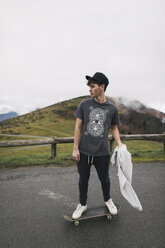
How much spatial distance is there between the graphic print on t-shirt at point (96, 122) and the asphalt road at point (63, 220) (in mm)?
1636

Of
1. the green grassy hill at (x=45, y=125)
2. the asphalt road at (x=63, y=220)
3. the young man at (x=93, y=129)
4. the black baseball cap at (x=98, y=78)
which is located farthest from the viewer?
the green grassy hill at (x=45, y=125)

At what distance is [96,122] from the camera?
107 inches

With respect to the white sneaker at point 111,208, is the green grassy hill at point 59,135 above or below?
below

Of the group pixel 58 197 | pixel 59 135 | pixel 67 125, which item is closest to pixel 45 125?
pixel 67 125

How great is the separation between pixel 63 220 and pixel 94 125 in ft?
Answer: 6.07

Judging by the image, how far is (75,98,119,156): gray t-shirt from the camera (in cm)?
269

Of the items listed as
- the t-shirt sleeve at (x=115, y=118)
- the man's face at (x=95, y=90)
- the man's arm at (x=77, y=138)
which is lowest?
the man's arm at (x=77, y=138)

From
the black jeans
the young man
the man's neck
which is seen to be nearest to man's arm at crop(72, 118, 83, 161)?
the young man

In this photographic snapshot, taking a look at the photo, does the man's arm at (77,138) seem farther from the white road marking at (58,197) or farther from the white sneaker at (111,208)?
the white road marking at (58,197)

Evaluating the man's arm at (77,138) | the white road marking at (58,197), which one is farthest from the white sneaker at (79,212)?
the man's arm at (77,138)

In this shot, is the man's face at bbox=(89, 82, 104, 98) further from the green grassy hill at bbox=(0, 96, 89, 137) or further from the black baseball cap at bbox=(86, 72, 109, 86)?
the green grassy hill at bbox=(0, 96, 89, 137)

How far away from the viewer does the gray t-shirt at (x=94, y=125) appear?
106 inches

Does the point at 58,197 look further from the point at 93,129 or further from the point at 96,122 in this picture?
the point at 96,122

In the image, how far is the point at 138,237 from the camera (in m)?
2.42
